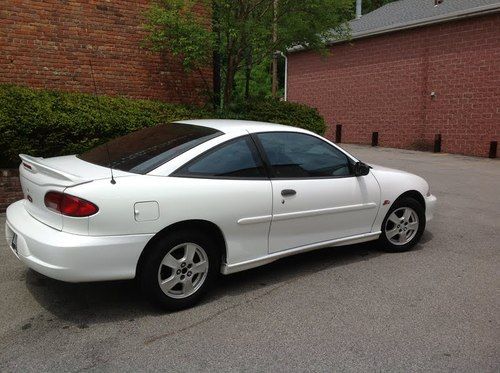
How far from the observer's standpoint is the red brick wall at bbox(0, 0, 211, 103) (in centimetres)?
862

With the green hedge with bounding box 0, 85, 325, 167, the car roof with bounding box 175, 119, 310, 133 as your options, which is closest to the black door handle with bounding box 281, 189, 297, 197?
the car roof with bounding box 175, 119, 310, 133

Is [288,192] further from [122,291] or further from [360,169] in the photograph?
[122,291]

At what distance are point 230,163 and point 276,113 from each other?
6.63 m

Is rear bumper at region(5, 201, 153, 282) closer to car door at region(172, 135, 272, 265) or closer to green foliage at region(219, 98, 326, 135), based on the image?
car door at region(172, 135, 272, 265)

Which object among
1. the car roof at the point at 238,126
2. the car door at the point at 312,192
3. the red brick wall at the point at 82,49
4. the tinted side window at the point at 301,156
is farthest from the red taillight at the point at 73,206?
the red brick wall at the point at 82,49

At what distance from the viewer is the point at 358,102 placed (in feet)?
65.0

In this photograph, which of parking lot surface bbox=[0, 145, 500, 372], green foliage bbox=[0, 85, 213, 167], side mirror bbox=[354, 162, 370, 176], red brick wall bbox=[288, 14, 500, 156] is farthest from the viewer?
red brick wall bbox=[288, 14, 500, 156]

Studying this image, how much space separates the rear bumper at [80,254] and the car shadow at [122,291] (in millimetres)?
410

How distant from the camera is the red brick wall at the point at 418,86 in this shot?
1540cm

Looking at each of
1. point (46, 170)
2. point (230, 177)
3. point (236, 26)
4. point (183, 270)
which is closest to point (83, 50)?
point (236, 26)

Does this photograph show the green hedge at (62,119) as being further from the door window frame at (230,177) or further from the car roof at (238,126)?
the door window frame at (230,177)

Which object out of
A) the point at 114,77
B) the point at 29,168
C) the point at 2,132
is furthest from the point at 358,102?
the point at 29,168

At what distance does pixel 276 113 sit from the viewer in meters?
10.7

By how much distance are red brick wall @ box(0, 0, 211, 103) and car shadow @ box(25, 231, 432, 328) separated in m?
5.34
